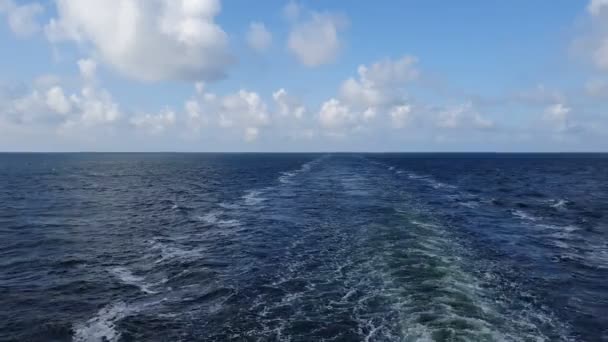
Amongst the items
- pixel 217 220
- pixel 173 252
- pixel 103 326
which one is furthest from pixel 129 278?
pixel 217 220

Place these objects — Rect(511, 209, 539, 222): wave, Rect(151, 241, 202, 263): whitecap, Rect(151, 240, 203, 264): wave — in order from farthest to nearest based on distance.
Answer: Rect(511, 209, 539, 222): wave
Rect(151, 241, 202, 263): whitecap
Rect(151, 240, 203, 264): wave

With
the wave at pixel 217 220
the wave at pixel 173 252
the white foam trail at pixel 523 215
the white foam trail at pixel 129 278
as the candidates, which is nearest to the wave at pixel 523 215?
the white foam trail at pixel 523 215

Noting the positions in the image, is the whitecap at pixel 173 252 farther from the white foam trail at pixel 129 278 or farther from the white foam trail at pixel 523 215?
the white foam trail at pixel 523 215

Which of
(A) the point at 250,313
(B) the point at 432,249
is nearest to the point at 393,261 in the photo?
(B) the point at 432,249

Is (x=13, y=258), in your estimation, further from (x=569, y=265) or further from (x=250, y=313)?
(x=569, y=265)

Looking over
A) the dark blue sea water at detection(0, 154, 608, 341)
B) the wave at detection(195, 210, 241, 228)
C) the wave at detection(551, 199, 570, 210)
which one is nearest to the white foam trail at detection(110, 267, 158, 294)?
the dark blue sea water at detection(0, 154, 608, 341)

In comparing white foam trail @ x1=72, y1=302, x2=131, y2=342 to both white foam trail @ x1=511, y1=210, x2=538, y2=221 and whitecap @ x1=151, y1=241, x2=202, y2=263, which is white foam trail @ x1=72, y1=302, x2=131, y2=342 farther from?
white foam trail @ x1=511, y1=210, x2=538, y2=221
